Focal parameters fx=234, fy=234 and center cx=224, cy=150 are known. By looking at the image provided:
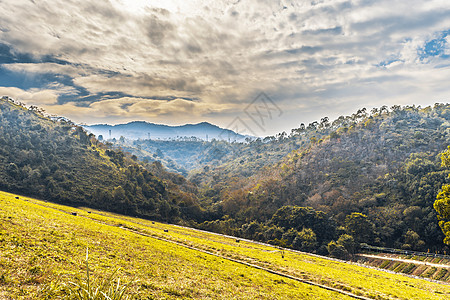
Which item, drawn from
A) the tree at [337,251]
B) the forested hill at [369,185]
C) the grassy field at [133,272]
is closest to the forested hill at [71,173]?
the forested hill at [369,185]

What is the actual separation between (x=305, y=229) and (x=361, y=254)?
1423cm

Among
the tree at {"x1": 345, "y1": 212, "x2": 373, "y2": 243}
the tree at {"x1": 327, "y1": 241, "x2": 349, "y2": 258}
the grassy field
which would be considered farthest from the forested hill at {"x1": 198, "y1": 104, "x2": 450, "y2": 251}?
the grassy field

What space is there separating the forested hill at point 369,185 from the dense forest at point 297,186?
35cm

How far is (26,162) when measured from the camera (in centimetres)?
7956

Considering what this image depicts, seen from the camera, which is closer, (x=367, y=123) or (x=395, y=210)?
(x=395, y=210)

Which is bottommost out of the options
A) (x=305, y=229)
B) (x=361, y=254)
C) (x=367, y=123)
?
(x=361, y=254)

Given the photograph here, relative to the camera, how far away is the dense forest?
66125 mm

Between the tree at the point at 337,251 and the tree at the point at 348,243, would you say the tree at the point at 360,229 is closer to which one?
the tree at the point at 348,243

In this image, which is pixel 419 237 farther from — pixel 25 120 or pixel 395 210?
pixel 25 120

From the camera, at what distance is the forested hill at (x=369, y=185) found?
66188 millimetres

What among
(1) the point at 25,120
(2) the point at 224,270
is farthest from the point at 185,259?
(1) the point at 25,120

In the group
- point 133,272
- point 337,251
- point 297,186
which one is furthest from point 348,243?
point 133,272

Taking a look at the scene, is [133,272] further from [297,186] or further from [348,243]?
[297,186]

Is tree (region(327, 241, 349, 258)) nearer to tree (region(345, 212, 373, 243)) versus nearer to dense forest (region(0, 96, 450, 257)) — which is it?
dense forest (region(0, 96, 450, 257))
